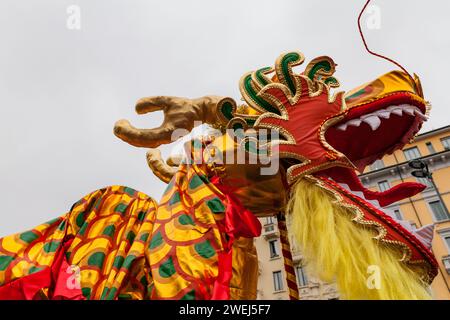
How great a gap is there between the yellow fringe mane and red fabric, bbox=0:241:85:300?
1.28 m

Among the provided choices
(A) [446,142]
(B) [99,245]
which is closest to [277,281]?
(A) [446,142]

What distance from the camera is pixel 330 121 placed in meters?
2.51

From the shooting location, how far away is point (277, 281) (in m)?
17.7

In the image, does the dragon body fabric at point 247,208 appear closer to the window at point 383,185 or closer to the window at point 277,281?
the window at point 277,281

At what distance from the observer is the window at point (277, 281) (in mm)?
17516

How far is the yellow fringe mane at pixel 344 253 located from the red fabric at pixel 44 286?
1279mm

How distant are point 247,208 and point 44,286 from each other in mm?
1313

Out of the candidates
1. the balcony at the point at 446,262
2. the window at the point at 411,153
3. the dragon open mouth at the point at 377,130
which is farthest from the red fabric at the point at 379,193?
the window at the point at 411,153

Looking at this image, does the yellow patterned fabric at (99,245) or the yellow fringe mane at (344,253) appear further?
the yellow patterned fabric at (99,245)

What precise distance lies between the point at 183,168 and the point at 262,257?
16.5m

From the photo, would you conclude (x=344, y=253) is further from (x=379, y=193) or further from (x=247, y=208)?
(x=247, y=208)

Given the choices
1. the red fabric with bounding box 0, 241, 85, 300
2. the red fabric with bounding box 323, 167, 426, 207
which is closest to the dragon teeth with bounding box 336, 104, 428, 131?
the red fabric with bounding box 323, 167, 426, 207

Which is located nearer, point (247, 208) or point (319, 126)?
point (319, 126)
